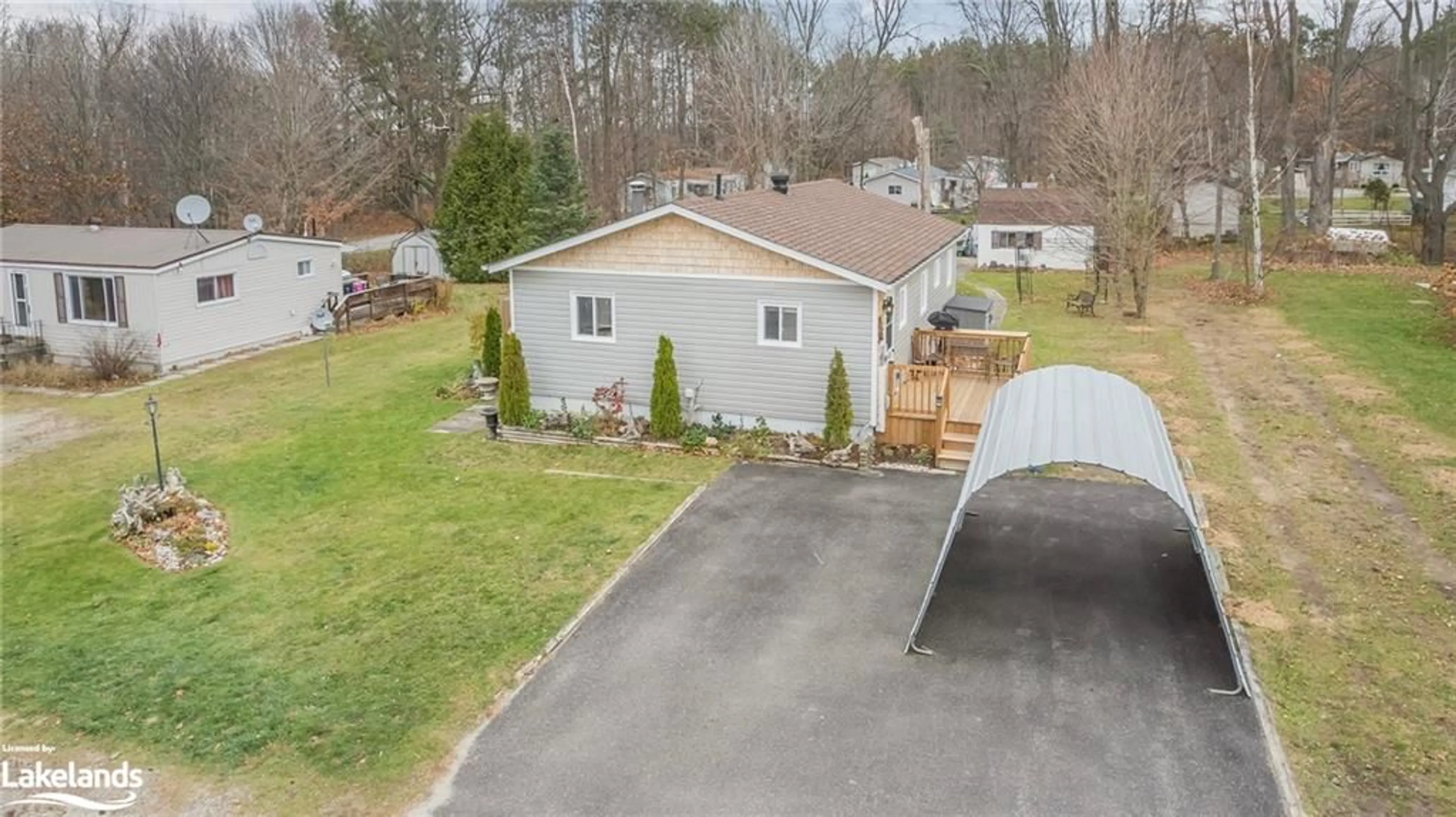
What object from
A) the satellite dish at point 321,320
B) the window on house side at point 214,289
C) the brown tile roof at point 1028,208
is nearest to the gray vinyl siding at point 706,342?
the window on house side at point 214,289

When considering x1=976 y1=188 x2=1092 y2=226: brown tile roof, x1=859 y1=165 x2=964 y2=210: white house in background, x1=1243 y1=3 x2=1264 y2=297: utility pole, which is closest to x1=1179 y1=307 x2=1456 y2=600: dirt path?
x1=1243 y1=3 x2=1264 y2=297: utility pole

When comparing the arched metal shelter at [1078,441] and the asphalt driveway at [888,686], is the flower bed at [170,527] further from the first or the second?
the arched metal shelter at [1078,441]

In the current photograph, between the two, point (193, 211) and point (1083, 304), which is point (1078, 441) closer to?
point (1083, 304)

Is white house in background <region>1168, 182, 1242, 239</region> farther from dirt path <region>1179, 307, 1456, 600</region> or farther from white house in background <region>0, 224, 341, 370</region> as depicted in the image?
white house in background <region>0, 224, 341, 370</region>

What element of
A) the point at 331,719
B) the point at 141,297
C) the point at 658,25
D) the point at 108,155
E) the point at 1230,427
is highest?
the point at 658,25

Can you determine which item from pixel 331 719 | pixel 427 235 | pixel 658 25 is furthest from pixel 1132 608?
pixel 658 25

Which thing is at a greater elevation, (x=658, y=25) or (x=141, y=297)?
(x=658, y=25)

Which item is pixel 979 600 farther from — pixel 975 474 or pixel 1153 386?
pixel 1153 386
